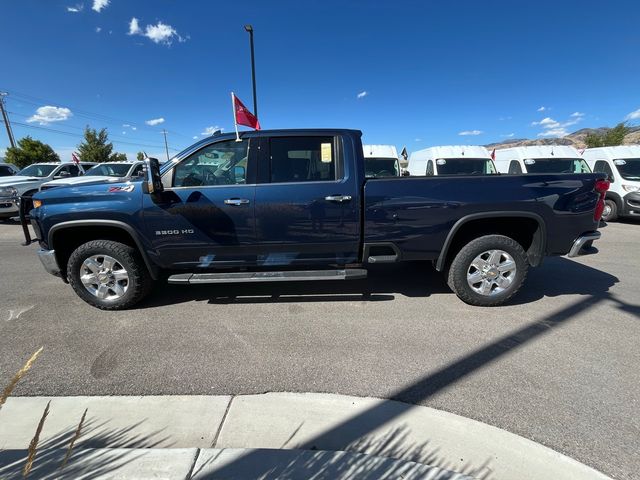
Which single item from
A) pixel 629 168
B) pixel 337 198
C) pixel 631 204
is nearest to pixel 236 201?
pixel 337 198

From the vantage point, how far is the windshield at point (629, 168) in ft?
32.9

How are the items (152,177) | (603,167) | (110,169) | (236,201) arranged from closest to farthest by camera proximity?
(152,177) < (236,201) < (603,167) < (110,169)

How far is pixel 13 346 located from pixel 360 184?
3709mm

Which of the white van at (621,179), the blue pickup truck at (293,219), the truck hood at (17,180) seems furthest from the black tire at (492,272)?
the truck hood at (17,180)

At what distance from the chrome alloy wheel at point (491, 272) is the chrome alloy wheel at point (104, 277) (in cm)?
389

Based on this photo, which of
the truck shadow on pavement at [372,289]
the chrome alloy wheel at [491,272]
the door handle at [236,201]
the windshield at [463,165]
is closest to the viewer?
the door handle at [236,201]

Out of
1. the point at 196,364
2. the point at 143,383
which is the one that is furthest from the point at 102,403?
the point at 196,364

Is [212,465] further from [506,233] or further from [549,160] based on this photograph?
[549,160]

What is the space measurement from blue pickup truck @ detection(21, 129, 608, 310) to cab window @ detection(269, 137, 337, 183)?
0.01 meters

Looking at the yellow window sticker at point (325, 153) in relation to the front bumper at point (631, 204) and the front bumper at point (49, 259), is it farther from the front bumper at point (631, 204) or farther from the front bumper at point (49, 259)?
→ the front bumper at point (631, 204)

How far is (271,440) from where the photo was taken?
211 centimetres

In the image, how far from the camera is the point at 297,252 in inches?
156

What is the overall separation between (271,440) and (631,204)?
38.3ft

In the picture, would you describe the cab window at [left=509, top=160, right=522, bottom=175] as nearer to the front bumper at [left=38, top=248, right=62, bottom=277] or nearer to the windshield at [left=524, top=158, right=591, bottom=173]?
the windshield at [left=524, top=158, right=591, bottom=173]
